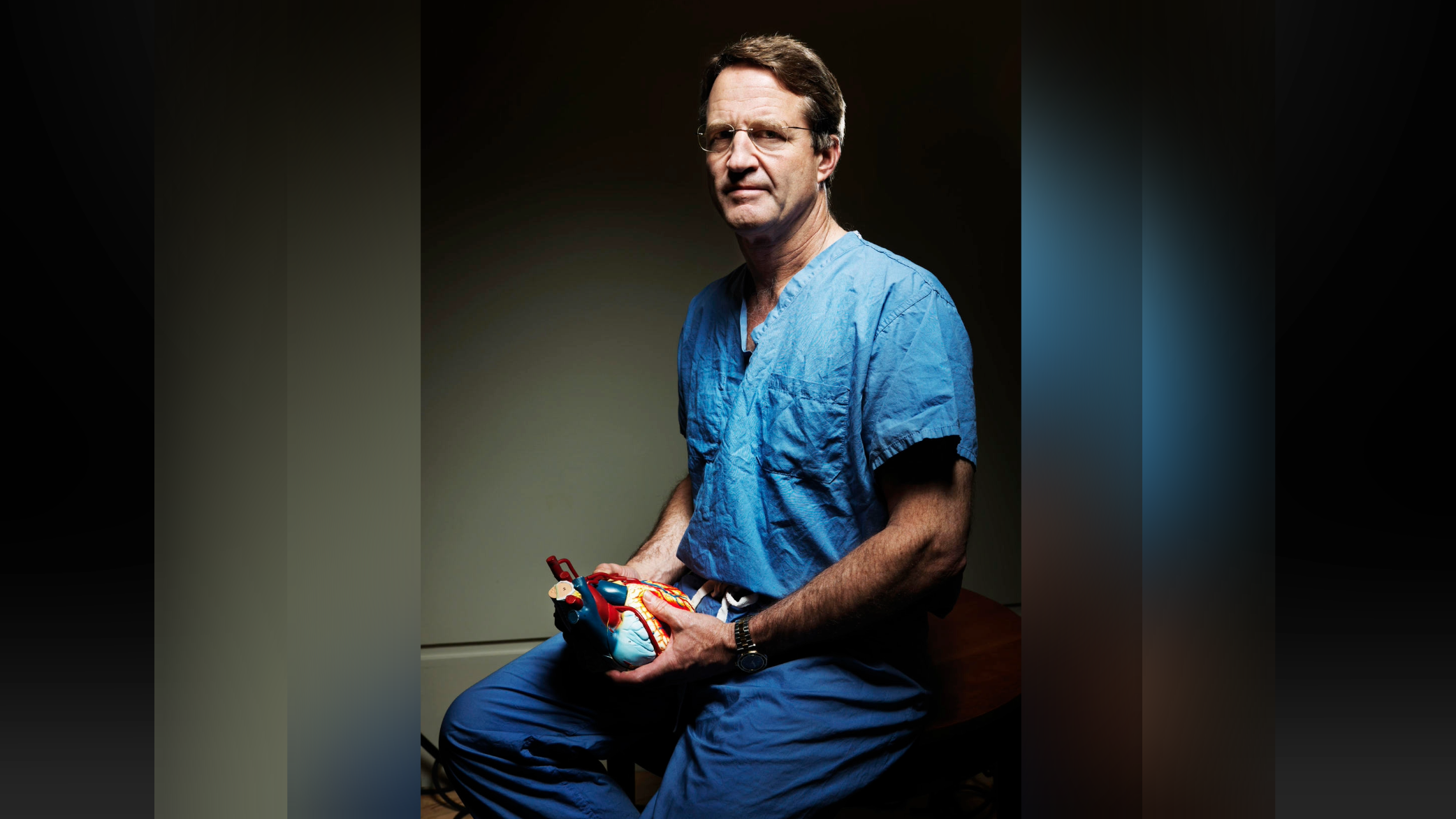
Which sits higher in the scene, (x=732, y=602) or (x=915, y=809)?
(x=732, y=602)

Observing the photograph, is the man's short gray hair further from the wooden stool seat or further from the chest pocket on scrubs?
the wooden stool seat

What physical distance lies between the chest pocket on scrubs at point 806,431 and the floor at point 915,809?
3.19 feet

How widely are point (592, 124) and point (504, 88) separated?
21 centimetres

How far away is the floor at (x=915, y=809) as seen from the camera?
199 cm

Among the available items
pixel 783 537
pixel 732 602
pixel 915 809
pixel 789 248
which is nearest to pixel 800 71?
pixel 789 248

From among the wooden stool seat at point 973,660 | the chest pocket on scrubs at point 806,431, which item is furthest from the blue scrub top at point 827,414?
the wooden stool seat at point 973,660

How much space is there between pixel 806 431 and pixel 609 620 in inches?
14.4

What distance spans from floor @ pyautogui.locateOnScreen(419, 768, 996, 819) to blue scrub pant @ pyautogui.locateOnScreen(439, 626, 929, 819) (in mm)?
712

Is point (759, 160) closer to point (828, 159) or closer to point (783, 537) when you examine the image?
point (828, 159)

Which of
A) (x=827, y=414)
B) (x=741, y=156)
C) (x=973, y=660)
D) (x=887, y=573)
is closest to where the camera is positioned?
(x=887, y=573)

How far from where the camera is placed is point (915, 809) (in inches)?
80.3

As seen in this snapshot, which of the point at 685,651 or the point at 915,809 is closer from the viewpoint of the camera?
the point at 685,651
